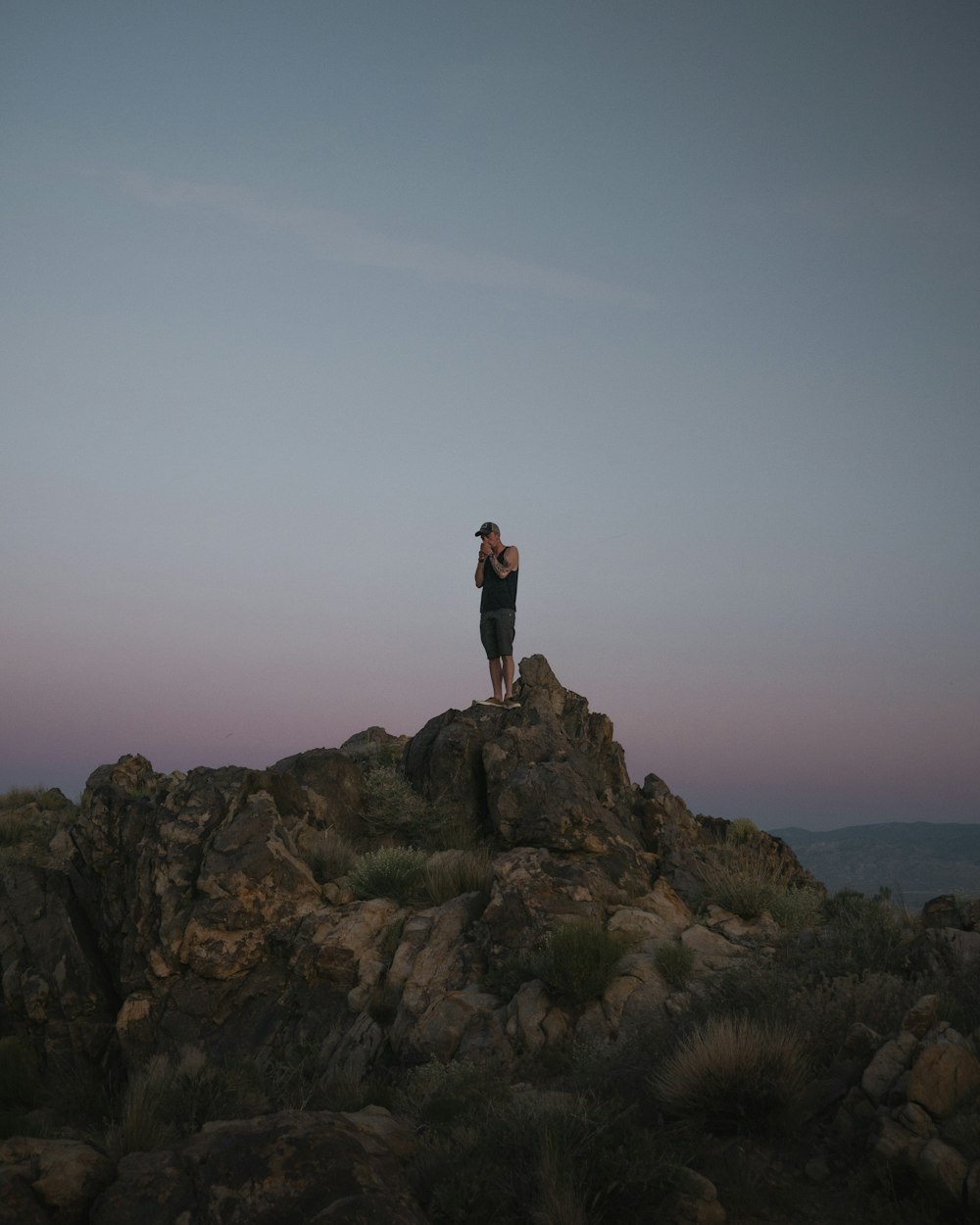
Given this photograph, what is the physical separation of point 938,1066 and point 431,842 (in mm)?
9898

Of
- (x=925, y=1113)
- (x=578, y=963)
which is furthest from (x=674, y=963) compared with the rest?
(x=925, y=1113)

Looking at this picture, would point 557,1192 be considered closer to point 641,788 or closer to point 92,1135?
point 92,1135

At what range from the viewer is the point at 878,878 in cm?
8688

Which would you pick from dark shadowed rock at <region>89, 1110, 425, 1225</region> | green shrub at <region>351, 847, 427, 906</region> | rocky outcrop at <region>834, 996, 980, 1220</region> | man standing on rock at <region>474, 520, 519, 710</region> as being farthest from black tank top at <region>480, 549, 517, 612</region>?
dark shadowed rock at <region>89, 1110, 425, 1225</region>

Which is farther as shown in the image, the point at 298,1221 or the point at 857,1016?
the point at 857,1016

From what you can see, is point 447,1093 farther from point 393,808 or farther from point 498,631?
point 498,631

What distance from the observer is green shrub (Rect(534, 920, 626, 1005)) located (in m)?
9.38

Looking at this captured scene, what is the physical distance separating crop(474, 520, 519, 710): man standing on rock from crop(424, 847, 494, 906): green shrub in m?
Answer: 4.45

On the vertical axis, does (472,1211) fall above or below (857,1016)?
below

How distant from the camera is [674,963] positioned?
9656 mm

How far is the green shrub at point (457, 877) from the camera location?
12.3m

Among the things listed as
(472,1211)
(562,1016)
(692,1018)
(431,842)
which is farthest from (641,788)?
(472,1211)

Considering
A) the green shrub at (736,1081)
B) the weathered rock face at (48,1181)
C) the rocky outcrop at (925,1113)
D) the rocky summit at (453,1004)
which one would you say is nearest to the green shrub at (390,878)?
the rocky summit at (453,1004)

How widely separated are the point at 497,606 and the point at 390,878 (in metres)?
6.21
